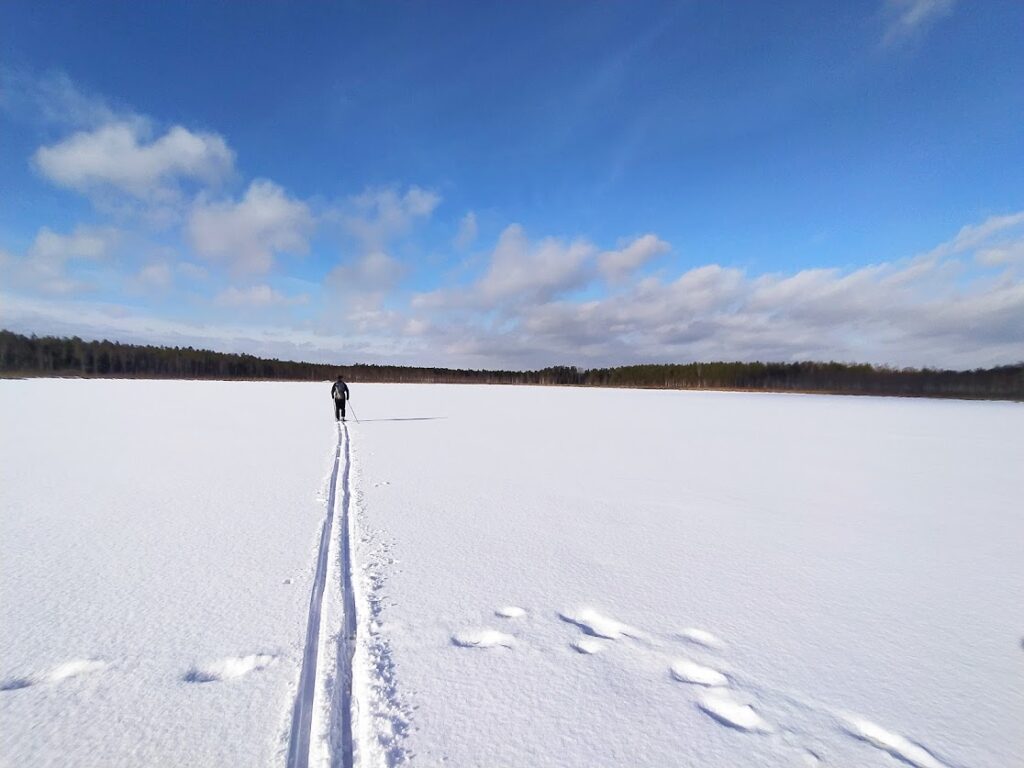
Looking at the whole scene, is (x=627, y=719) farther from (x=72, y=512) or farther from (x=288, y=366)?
(x=288, y=366)

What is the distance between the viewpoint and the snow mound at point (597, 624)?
2.98 meters

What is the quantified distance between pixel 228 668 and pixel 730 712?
2.71 metres

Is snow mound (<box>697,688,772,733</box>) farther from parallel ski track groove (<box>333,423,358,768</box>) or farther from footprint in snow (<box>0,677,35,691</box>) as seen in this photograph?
footprint in snow (<box>0,677,35,691</box>)

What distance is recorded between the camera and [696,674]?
8.48ft

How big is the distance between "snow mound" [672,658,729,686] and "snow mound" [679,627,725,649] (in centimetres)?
25

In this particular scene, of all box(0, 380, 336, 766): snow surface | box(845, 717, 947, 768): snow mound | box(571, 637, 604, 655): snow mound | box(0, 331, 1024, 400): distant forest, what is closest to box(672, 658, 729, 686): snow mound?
box(571, 637, 604, 655): snow mound

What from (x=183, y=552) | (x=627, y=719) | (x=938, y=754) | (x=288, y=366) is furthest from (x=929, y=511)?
(x=288, y=366)

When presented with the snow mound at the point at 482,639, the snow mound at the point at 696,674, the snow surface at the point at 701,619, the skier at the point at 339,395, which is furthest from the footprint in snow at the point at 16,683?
the skier at the point at 339,395

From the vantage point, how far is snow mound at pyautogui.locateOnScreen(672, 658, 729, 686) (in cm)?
253

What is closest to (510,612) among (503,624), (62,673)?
(503,624)

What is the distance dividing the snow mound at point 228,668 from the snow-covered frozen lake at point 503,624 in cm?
1

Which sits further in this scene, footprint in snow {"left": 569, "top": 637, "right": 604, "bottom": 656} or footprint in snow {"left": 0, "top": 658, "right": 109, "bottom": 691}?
footprint in snow {"left": 569, "top": 637, "right": 604, "bottom": 656}

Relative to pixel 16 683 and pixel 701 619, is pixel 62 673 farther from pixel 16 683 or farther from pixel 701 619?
pixel 701 619

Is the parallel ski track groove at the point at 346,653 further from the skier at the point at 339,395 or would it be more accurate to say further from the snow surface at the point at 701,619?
the skier at the point at 339,395
